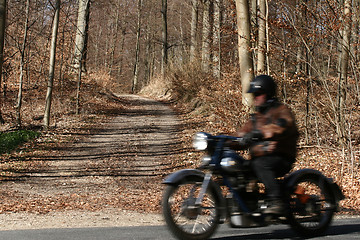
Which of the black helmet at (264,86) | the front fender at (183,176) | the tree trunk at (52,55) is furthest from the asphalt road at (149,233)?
the tree trunk at (52,55)

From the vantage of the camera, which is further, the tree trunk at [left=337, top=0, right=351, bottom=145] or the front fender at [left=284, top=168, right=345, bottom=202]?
the tree trunk at [left=337, top=0, right=351, bottom=145]

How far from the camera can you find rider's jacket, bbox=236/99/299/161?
4836 mm

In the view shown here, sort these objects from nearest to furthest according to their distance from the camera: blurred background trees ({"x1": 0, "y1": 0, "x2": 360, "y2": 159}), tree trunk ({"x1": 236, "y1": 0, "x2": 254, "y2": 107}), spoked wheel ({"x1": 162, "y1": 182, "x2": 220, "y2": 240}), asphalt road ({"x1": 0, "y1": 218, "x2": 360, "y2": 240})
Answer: spoked wheel ({"x1": 162, "y1": 182, "x2": 220, "y2": 240}) < asphalt road ({"x1": 0, "y1": 218, "x2": 360, "y2": 240}) < blurred background trees ({"x1": 0, "y1": 0, "x2": 360, "y2": 159}) < tree trunk ({"x1": 236, "y1": 0, "x2": 254, "y2": 107})

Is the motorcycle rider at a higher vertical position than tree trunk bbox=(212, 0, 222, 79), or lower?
lower

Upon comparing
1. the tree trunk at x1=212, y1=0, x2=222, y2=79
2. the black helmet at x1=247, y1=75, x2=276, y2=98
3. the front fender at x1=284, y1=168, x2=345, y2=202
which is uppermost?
the tree trunk at x1=212, y1=0, x2=222, y2=79

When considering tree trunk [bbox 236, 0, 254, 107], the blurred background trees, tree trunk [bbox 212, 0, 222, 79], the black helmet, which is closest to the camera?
the black helmet

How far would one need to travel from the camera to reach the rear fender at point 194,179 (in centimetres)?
469

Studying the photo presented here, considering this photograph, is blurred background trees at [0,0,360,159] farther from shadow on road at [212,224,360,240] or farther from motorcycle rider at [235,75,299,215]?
motorcycle rider at [235,75,299,215]

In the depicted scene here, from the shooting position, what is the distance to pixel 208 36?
23344 mm

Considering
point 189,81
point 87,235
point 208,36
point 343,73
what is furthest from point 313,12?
point 189,81

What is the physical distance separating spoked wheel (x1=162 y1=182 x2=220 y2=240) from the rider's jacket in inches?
31.1

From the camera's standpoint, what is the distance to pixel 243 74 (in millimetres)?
13023

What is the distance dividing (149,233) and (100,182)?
630 cm

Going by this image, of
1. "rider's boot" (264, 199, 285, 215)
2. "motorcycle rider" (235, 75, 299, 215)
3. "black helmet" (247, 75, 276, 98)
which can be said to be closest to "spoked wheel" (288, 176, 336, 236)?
"rider's boot" (264, 199, 285, 215)
